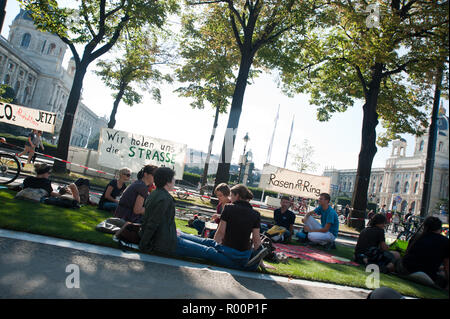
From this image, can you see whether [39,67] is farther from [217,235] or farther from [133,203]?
[217,235]

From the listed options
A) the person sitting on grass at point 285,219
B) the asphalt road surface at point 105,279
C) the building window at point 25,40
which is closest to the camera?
the asphalt road surface at point 105,279

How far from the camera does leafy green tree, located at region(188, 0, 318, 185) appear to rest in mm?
14031

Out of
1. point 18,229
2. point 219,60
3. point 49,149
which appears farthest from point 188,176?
point 18,229

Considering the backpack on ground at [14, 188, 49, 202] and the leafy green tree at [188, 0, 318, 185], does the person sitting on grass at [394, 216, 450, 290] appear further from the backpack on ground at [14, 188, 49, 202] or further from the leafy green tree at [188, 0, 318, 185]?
the leafy green tree at [188, 0, 318, 185]

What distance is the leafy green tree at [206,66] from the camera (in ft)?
66.3

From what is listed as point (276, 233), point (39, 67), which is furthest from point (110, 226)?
point (39, 67)

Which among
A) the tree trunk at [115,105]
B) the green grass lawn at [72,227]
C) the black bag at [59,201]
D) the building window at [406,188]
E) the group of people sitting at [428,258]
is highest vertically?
the building window at [406,188]

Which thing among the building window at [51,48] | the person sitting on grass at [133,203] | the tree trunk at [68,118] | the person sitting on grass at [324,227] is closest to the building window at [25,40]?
the building window at [51,48]

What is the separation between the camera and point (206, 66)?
2138 centimetres

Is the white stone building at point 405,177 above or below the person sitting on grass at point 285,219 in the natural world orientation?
above

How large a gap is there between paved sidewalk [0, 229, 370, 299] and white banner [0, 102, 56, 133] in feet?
36.9

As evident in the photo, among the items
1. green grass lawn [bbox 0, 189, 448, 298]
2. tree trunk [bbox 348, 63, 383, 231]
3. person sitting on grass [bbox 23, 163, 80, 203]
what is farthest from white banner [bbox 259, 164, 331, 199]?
person sitting on grass [bbox 23, 163, 80, 203]

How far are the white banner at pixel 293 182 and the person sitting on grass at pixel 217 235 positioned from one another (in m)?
11.7

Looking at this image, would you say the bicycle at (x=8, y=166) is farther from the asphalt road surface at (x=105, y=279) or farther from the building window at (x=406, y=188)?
the building window at (x=406, y=188)
